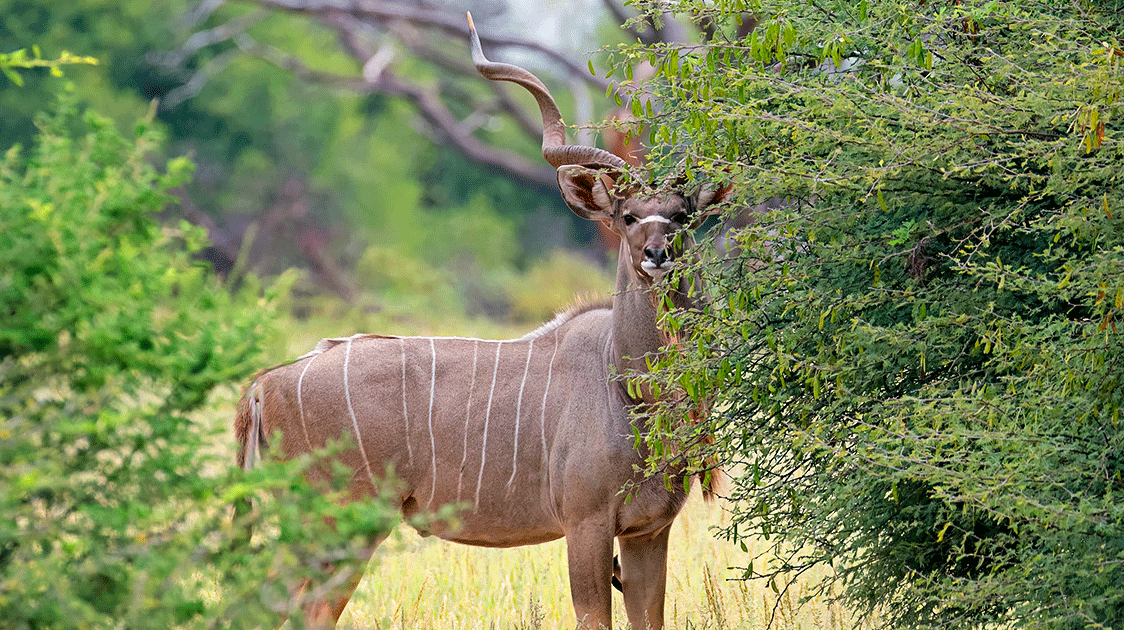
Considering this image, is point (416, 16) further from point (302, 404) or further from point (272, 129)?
point (272, 129)

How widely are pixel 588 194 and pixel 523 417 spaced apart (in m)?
0.89

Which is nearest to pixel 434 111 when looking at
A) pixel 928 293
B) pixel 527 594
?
pixel 527 594

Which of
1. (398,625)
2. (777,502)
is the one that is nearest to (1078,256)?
(777,502)

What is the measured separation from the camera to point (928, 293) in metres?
3.56

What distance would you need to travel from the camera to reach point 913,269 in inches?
144

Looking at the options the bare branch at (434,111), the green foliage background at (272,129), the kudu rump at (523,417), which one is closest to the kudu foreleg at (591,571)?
the kudu rump at (523,417)

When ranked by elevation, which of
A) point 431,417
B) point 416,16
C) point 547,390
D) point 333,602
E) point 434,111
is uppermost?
point 547,390

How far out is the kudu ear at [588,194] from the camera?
4571mm

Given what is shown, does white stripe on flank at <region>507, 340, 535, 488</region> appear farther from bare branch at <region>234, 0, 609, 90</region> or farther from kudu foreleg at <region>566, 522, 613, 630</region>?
bare branch at <region>234, 0, 609, 90</region>

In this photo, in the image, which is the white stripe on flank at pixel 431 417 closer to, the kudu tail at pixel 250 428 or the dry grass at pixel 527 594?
the dry grass at pixel 527 594

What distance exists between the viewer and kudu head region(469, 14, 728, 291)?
4160 millimetres

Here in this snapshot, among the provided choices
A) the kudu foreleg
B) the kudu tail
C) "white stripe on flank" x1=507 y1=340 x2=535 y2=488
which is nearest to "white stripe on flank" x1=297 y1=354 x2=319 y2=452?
the kudu tail

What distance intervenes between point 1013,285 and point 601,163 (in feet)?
5.88

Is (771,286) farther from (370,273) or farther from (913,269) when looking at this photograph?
(370,273)
